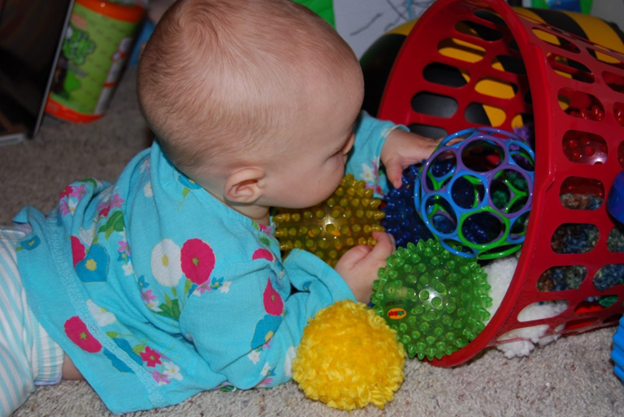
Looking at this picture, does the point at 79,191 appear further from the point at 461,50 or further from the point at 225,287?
the point at 461,50

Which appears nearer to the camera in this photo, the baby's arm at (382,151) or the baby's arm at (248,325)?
the baby's arm at (248,325)

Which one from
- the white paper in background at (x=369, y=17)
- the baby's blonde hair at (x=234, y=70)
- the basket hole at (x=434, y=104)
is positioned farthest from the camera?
the white paper in background at (x=369, y=17)

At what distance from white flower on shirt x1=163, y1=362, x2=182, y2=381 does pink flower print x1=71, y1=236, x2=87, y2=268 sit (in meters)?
0.19

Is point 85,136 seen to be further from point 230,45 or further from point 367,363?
point 367,363

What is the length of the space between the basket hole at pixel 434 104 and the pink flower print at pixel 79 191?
585 millimetres

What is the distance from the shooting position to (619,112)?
0.84 meters

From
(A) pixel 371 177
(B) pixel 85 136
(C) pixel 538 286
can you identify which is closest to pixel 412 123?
(A) pixel 371 177

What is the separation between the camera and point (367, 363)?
0.78 m

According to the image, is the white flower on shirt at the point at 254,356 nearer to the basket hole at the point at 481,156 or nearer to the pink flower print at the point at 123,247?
→ the pink flower print at the point at 123,247

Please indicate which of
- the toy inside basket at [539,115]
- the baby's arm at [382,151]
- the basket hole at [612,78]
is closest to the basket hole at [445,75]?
the toy inside basket at [539,115]

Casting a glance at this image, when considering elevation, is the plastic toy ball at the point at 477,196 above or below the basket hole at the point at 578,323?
above

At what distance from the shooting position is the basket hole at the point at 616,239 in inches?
32.6

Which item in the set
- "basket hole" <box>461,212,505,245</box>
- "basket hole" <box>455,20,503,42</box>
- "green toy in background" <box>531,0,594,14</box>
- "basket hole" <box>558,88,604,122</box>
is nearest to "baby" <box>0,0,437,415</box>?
"basket hole" <box>461,212,505,245</box>

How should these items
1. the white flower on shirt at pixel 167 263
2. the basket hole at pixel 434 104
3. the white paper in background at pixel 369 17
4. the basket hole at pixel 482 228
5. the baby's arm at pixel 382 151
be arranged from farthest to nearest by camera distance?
1. the white paper in background at pixel 369 17
2. the basket hole at pixel 434 104
3. the baby's arm at pixel 382 151
4. the basket hole at pixel 482 228
5. the white flower on shirt at pixel 167 263
